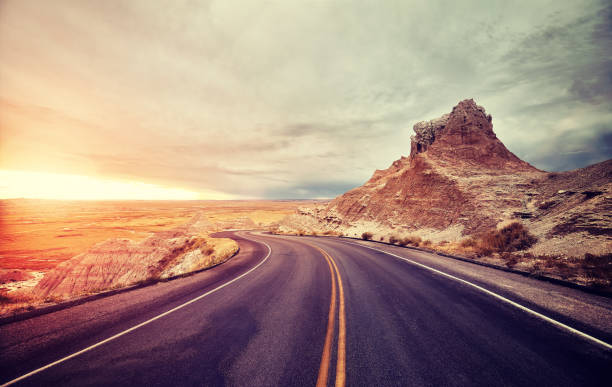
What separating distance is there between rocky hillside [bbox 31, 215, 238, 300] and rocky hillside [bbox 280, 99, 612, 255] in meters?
20.9

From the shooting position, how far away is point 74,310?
18.6ft

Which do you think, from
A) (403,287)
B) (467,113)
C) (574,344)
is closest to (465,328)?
(574,344)

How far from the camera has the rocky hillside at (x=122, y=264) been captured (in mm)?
16328

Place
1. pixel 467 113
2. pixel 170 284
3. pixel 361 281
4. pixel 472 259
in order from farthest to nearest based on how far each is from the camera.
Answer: pixel 467 113, pixel 472 259, pixel 170 284, pixel 361 281

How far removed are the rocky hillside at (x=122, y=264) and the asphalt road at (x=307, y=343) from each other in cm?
989

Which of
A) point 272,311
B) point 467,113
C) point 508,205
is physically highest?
point 467,113

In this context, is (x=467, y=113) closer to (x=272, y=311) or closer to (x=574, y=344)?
(x=574, y=344)

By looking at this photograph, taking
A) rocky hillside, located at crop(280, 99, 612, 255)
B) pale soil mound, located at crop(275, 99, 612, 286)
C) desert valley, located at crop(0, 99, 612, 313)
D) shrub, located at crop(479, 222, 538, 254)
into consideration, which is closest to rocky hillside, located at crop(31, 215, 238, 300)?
desert valley, located at crop(0, 99, 612, 313)

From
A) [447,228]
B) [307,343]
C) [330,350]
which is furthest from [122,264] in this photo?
[447,228]

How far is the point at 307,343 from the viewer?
12.6ft

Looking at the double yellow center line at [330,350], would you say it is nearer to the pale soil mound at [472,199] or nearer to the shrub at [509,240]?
the shrub at [509,240]

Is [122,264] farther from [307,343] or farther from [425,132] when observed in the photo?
[425,132]

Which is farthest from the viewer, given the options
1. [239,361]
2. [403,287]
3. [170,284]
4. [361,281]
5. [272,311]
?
[170,284]

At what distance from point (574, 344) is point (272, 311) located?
5.85 meters
